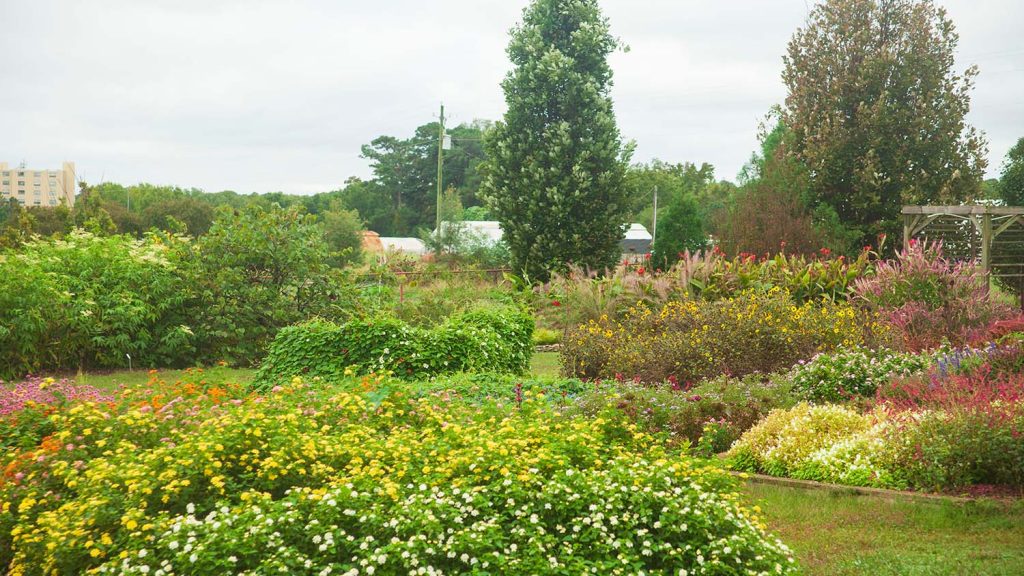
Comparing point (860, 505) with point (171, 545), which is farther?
point (860, 505)

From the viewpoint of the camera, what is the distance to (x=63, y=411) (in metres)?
5.34

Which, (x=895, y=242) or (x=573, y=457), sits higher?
(x=895, y=242)

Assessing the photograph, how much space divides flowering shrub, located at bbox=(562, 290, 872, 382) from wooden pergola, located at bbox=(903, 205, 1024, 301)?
5.85m

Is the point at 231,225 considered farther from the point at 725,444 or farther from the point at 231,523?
the point at 231,523

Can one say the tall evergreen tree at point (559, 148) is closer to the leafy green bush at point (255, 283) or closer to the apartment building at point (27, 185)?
the leafy green bush at point (255, 283)

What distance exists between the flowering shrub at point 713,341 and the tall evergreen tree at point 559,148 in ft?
29.1

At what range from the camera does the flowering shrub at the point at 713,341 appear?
9.30 meters

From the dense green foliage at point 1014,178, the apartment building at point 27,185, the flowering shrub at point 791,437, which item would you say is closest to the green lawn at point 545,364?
the flowering shrub at point 791,437

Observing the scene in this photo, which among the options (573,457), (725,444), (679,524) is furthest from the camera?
(725,444)

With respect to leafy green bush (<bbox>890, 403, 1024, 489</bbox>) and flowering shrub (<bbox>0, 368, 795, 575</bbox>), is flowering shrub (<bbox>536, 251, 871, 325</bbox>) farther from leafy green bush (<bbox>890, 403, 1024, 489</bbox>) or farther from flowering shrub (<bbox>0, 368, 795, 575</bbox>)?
Result: flowering shrub (<bbox>0, 368, 795, 575</bbox>)

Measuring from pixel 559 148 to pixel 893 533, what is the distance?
49.4 feet

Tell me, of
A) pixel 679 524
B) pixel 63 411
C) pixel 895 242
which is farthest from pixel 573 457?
pixel 895 242

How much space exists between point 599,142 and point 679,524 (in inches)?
641

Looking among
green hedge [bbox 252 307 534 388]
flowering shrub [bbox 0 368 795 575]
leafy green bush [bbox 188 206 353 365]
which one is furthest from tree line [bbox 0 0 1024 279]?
flowering shrub [bbox 0 368 795 575]
